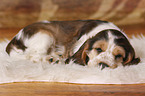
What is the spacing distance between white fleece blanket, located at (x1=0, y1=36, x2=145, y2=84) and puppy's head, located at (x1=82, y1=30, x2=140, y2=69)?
10 centimetres

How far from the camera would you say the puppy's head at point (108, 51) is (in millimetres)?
3234

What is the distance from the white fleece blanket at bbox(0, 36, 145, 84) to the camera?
2.98m

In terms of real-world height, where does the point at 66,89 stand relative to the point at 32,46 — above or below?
below

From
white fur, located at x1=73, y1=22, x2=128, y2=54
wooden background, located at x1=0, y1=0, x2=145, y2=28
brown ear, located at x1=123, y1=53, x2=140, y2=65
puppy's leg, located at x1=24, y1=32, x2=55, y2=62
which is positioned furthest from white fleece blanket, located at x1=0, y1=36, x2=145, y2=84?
wooden background, located at x1=0, y1=0, x2=145, y2=28

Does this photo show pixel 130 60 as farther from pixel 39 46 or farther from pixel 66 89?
pixel 39 46

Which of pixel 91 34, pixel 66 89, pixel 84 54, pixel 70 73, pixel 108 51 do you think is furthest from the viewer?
pixel 91 34

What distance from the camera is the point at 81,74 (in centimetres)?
306

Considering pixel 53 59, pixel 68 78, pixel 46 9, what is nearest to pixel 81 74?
pixel 68 78

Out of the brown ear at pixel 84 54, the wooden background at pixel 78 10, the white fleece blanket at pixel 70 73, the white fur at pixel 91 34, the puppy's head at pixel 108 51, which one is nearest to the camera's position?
the white fleece blanket at pixel 70 73

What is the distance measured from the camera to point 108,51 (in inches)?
129

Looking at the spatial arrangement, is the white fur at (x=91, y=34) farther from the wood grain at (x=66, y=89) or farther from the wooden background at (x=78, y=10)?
the wooden background at (x=78, y=10)

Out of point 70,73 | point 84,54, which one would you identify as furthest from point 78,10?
point 70,73

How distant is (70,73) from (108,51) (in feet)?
1.96

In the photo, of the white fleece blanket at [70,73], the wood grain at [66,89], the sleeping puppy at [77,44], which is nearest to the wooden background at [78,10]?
the sleeping puppy at [77,44]
